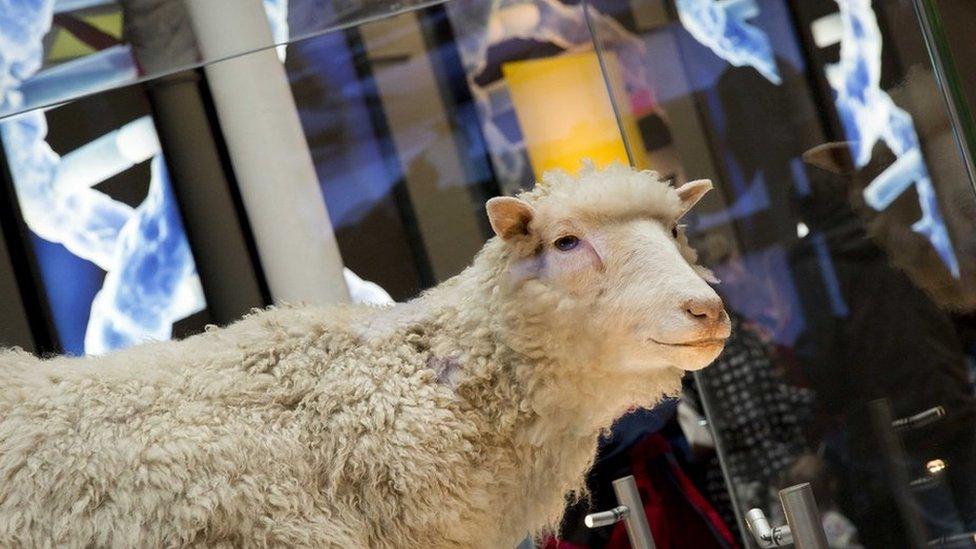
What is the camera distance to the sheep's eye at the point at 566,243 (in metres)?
1.55

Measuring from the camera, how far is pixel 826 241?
2.22 meters

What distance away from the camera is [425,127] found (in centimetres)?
223

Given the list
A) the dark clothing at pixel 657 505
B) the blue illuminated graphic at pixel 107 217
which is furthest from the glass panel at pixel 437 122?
the dark clothing at pixel 657 505

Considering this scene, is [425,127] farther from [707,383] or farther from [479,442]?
[479,442]

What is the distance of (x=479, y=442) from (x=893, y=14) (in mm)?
1106

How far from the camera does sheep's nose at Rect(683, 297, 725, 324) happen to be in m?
1.39

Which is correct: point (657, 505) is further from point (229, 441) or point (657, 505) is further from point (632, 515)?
point (229, 441)

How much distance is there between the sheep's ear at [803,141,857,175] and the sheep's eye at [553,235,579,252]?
809mm

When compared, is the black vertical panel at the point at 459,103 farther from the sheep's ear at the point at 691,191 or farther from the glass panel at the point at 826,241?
the sheep's ear at the point at 691,191

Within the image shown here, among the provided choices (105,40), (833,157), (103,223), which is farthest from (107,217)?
(833,157)

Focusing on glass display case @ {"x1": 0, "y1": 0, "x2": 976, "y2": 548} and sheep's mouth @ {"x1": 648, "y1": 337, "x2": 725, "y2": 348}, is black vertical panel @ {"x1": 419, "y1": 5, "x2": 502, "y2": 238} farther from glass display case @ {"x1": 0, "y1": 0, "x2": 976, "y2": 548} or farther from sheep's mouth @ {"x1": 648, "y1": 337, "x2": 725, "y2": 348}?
sheep's mouth @ {"x1": 648, "y1": 337, "x2": 725, "y2": 348}

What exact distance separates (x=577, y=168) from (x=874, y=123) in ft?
1.78

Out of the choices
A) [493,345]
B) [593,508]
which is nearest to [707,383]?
[593,508]

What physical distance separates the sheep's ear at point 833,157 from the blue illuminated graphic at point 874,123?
0.4 inches
